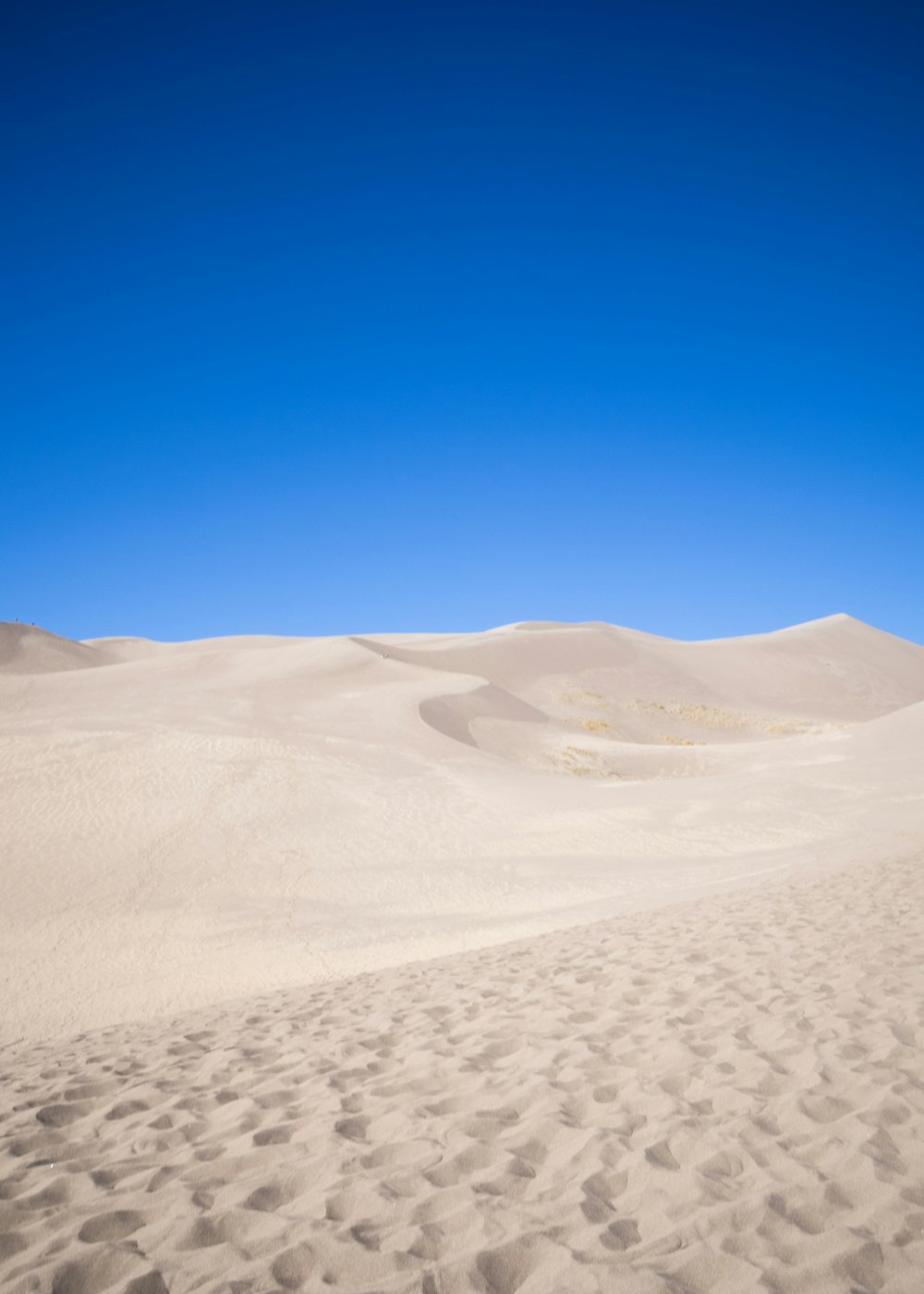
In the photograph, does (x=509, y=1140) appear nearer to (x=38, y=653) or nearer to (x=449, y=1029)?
(x=449, y=1029)

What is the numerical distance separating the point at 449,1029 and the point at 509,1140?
1713mm

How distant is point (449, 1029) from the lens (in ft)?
17.4

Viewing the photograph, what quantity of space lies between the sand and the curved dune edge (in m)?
0.02

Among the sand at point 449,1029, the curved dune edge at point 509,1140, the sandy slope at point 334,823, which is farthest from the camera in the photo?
the sandy slope at point 334,823

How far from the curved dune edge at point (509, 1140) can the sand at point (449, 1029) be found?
20mm

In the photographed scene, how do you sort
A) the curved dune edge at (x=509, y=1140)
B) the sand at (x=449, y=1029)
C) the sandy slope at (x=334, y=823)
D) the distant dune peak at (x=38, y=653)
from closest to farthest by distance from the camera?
the curved dune edge at (x=509, y=1140), the sand at (x=449, y=1029), the sandy slope at (x=334, y=823), the distant dune peak at (x=38, y=653)

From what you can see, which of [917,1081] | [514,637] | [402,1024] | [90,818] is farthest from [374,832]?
[514,637]

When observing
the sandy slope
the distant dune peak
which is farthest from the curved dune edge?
the distant dune peak

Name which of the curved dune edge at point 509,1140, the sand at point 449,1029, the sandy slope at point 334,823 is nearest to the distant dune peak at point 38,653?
the sandy slope at point 334,823

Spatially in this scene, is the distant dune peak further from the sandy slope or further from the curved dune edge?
the curved dune edge

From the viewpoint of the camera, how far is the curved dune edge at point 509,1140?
2.82 meters

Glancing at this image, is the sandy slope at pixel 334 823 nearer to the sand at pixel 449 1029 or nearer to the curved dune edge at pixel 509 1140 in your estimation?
the sand at pixel 449 1029

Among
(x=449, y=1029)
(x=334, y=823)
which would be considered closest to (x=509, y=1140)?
(x=449, y=1029)

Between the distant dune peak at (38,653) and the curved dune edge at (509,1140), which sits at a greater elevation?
the distant dune peak at (38,653)
